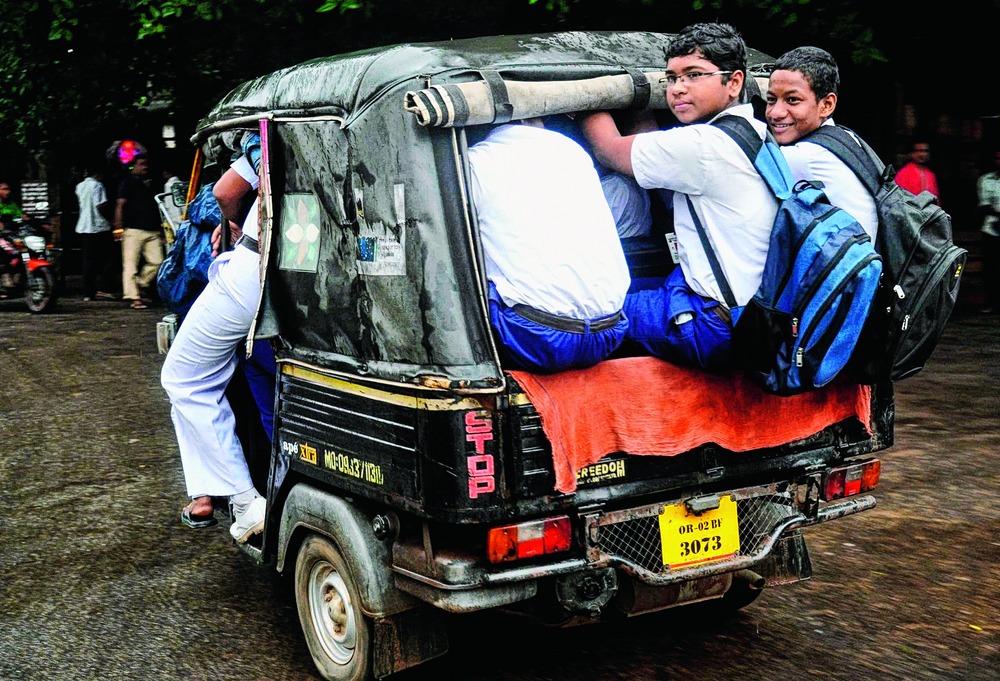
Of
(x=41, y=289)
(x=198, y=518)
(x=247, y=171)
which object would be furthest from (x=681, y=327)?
(x=41, y=289)

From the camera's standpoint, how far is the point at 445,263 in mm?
3373

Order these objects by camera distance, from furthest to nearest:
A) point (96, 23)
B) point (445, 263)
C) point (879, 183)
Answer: point (96, 23)
point (879, 183)
point (445, 263)

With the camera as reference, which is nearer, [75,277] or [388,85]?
[388,85]

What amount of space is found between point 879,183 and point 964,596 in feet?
6.44

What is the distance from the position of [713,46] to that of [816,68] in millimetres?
434

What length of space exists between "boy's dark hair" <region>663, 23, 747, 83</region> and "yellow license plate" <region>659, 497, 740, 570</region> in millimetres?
1394

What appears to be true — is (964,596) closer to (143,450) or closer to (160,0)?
(143,450)

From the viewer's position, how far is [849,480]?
4.12 metres

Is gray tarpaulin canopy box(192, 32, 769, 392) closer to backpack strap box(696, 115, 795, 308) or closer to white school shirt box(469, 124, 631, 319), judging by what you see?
white school shirt box(469, 124, 631, 319)

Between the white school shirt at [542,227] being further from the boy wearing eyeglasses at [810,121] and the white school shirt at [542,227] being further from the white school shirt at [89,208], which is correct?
the white school shirt at [89,208]

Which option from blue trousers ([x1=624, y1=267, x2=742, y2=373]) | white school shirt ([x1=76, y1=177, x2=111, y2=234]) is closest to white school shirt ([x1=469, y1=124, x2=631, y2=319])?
blue trousers ([x1=624, y1=267, x2=742, y2=373])

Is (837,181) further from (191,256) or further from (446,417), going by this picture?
(191,256)

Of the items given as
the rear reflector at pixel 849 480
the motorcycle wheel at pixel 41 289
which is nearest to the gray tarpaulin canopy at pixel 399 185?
the rear reflector at pixel 849 480

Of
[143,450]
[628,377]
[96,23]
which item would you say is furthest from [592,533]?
[96,23]
